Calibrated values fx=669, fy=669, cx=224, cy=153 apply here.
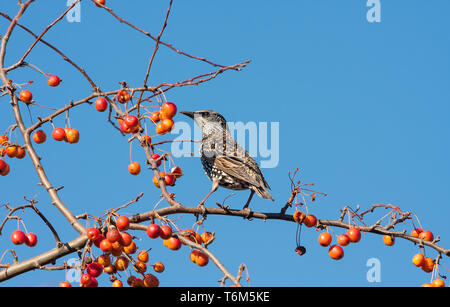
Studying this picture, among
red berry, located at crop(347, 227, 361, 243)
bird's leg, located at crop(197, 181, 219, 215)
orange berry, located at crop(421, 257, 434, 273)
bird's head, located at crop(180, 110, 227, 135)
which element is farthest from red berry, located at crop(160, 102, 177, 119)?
bird's head, located at crop(180, 110, 227, 135)

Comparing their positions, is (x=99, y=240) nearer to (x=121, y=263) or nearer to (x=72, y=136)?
(x=121, y=263)

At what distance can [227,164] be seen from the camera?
8.12 metres

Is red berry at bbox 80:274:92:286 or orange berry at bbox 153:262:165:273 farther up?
orange berry at bbox 153:262:165:273

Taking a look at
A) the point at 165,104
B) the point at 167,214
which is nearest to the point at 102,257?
the point at 167,214

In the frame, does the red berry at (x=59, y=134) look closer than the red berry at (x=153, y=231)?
No

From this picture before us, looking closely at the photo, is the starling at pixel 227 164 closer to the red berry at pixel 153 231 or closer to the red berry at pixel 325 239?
the red berry at pixel 325 239

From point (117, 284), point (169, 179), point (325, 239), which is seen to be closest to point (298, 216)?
point (325, 239)

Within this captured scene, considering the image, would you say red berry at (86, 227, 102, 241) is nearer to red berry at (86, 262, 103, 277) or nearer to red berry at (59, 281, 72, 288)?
red berry at (86, 262, 103, 277)

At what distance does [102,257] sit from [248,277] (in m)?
1.46

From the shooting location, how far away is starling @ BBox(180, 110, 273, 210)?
774 cm

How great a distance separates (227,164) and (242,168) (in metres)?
0.23

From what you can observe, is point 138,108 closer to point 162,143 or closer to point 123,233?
point 162,143

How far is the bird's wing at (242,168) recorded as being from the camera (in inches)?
305

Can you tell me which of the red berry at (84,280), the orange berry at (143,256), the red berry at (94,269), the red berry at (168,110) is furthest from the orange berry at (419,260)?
the red berry at (84,280)
